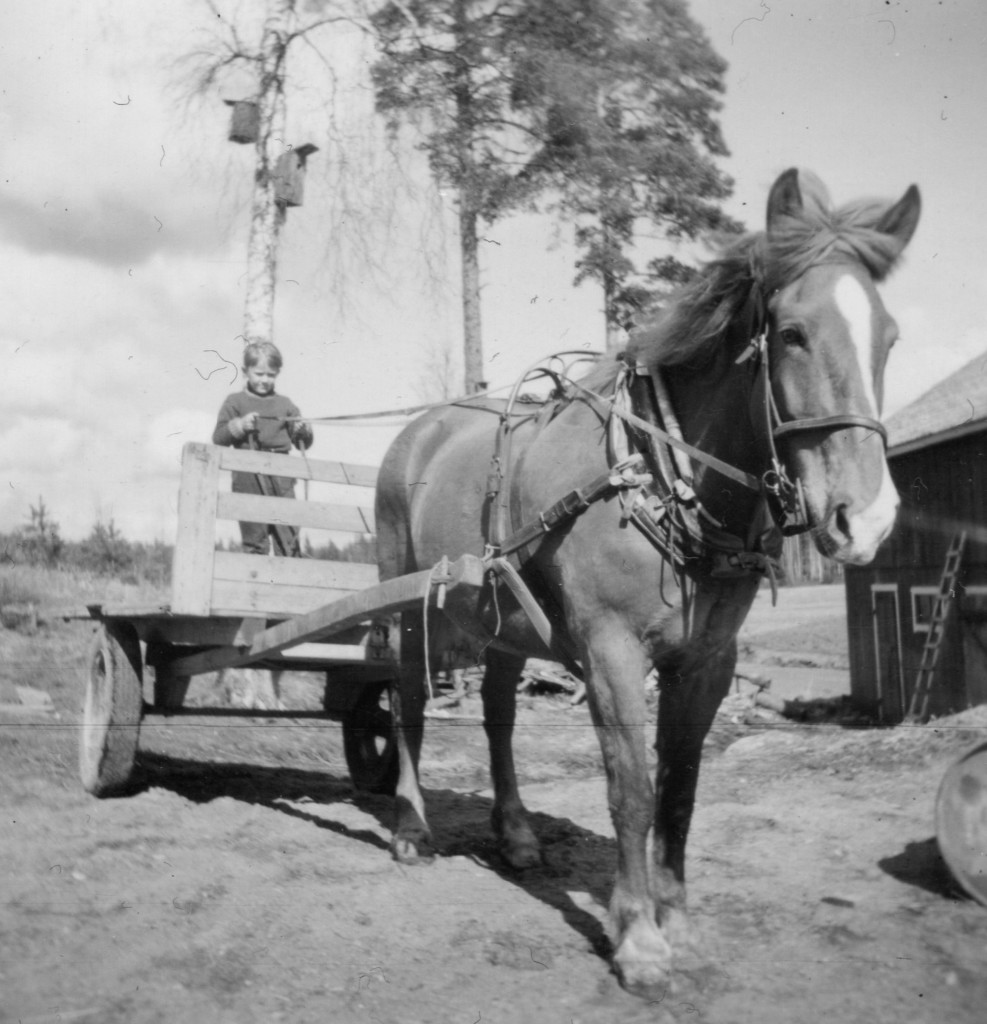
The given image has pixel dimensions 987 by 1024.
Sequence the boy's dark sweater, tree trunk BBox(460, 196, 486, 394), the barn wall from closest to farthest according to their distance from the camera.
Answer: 1. the boy's dark sweater
2. the barn wall
3. tree trunk BBox(460, 196, 486, 394)

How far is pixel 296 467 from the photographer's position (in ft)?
16.5

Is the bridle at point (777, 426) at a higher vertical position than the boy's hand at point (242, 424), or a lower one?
lower

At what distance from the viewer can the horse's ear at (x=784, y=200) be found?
9.09ft

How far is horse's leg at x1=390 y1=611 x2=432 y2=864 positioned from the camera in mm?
4492

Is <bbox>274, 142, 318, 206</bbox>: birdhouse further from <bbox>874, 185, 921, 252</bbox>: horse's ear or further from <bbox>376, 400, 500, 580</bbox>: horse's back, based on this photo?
<bbox>874, 185, 921, 252</bbox>: horse's ear

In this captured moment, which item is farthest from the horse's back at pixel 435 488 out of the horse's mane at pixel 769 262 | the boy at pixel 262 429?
Result: the horse's mane at pixel 769 262

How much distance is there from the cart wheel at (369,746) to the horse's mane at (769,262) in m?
3.26

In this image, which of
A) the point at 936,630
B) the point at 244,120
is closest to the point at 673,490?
the point at 244,120

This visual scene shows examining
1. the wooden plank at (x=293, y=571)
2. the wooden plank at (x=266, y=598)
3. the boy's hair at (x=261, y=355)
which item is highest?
the boy's hair at (x=261, y=355)

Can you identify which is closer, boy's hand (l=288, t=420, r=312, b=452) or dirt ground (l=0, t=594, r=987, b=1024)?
dirt ground (l=0, t=594, r=987, b=1024)

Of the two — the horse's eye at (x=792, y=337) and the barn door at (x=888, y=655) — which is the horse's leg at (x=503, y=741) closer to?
the horse's eye at (x=792, y=337)

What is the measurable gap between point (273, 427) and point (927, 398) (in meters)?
8.01

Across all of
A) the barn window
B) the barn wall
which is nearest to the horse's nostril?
the barn wall

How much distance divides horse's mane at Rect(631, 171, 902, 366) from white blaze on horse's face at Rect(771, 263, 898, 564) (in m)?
0.08
